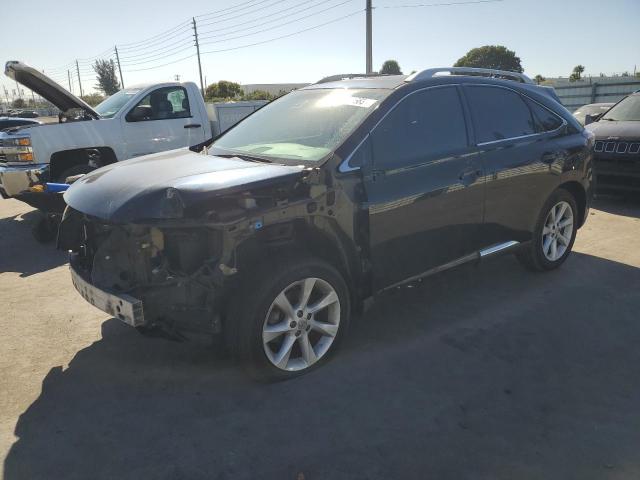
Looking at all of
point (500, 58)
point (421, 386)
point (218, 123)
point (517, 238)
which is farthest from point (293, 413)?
point (500, 58)

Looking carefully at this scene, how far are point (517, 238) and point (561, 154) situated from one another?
3.01ft

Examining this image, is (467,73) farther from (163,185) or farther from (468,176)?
(163,185)

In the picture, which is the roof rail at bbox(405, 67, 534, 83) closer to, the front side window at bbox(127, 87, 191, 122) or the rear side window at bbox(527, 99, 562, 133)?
the rear side window at bbox(527, 99, 562, 133)

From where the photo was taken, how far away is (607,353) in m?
3.43

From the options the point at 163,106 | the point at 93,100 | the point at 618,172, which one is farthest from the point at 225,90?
the point at 618,172

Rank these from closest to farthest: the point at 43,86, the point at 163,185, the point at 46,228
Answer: the point at 163,185, the point at 46,228, the point at 43,86

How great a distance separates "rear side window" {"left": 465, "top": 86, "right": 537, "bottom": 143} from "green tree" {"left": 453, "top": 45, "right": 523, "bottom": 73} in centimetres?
6585

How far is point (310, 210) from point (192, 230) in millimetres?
697

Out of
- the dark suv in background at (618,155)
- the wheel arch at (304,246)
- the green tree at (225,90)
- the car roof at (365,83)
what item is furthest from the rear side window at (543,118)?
the green tree at (225,90)

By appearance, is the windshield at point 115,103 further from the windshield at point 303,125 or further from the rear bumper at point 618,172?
the rear bumper at point 618,172

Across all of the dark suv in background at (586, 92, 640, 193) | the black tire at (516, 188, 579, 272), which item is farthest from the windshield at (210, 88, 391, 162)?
the dark suv in background at (586, 92, 640, 193)

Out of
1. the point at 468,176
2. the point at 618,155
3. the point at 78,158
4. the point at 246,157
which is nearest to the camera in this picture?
the point at 246,157

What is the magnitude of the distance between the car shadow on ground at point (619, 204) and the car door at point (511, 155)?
3424mm

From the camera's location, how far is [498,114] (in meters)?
4.16
